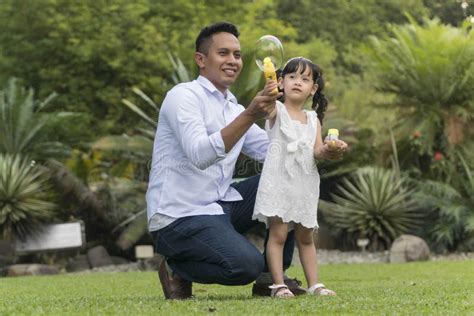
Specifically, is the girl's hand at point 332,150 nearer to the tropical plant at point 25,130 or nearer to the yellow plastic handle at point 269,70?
the yellow plastic handle at point 269,70

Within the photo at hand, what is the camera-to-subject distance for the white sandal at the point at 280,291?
19.6ft

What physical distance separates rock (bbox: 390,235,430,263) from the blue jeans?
26.8 feet

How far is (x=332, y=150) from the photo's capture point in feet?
19.8

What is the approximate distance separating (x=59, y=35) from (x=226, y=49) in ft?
59.0

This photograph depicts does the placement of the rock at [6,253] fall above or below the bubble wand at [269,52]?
below

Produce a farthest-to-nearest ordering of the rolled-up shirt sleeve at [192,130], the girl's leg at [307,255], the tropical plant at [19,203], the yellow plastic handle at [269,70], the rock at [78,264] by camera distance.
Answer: the rock at [78,264] < the tropical plant at [19,203] < the girl's leg at [307,255] < the rolled-up shirt sleeve at [192,130] < the yellow plastic handle at [269,70]

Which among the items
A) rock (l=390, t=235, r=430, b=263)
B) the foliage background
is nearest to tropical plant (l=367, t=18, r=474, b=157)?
the foliage background

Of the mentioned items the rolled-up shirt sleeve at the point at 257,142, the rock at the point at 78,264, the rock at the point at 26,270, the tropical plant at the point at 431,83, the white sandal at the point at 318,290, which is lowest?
the rock at the point at 78,264

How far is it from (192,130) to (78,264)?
409 inches

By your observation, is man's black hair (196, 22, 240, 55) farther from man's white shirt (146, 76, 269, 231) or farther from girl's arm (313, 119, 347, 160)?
girl's arm (313, 119, 347, 160)

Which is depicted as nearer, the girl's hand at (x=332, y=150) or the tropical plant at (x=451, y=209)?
the girl's hand at (x=332, y=150)

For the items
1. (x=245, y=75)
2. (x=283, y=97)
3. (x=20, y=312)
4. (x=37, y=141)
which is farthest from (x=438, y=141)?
(x=20, y=312)

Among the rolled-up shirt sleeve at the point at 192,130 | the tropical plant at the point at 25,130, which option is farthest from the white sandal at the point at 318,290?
the tropical plant at the point at 25,130

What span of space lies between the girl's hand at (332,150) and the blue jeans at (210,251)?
0.65m
